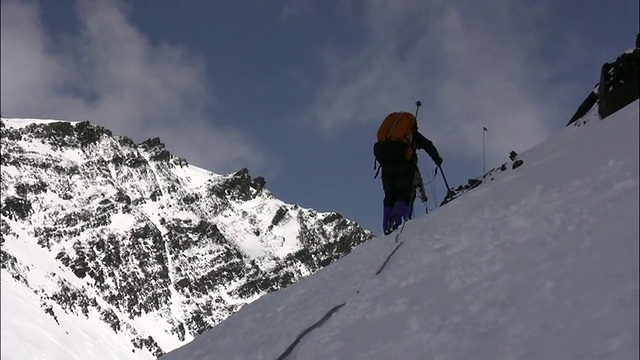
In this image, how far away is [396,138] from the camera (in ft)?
30.2

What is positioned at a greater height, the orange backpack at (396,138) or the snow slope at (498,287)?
the orange backpack at (396,138)

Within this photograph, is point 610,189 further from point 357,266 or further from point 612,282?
point 357,266

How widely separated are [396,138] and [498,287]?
5172mm

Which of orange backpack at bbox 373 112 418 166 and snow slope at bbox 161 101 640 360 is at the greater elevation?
orange backpack at bbox 373 112 418 166

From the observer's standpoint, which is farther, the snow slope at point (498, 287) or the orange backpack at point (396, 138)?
the orange backpack at point (396, 138)

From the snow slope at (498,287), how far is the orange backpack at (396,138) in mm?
2115

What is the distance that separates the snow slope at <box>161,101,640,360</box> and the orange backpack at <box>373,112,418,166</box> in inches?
83.3

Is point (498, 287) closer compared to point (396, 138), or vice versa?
point (498, 287)

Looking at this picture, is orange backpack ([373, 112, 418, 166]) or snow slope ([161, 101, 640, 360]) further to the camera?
orange backpack ([373, 112, 418, 166])

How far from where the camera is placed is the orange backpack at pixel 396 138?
920 cm

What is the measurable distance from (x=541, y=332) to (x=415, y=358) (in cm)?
87

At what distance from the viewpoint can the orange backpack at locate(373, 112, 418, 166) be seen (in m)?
9.20

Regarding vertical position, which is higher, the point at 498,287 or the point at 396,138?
the point at 396,138

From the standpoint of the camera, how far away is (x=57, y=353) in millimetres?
131250
